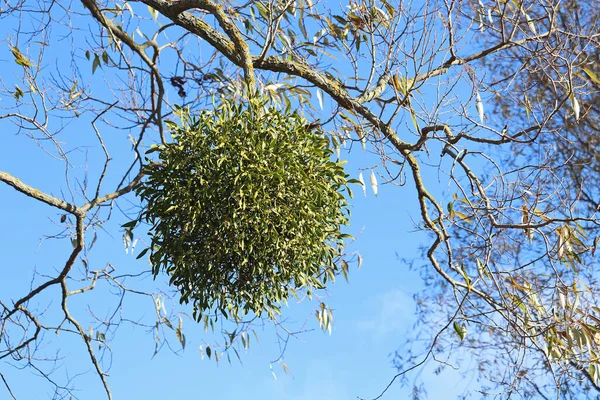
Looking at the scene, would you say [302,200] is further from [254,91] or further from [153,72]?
[153,72]

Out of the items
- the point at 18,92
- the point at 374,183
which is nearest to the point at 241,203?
the point at 374,183

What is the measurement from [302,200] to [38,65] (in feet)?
5.99

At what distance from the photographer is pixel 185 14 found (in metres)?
2.82

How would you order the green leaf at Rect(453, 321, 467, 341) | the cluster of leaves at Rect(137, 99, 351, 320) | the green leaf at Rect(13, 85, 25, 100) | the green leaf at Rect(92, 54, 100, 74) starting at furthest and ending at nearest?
the green leaf at Rect(92, 54, 100, 74)
the green leaf at Rect(13, 85, 25, 100)
the green leaf at Rect(453, 321, 467, 341)
the cluster of leaves at Rect(137, 99, 351, 320)

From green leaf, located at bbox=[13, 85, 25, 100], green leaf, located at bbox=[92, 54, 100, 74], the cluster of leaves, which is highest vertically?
green leaf, located at bbox=[92, 54, 100, 74]

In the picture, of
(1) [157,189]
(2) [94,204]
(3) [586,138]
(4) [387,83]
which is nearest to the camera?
(1) [157,189]

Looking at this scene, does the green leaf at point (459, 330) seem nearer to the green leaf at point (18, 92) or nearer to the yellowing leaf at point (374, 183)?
the yellowing leaf at point (374, 183)

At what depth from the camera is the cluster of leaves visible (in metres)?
2.23

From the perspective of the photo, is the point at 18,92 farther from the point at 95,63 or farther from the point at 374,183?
the point at 374,183

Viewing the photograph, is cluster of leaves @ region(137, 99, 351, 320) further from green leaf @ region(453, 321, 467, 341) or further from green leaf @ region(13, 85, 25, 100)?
green leaf @ region(13, 85, 25, 100)

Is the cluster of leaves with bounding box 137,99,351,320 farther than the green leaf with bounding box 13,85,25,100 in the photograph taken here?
No

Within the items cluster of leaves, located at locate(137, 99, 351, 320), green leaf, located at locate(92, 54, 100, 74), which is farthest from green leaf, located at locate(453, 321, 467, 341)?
green leaf, located at locate(92, 54, 100, 74)

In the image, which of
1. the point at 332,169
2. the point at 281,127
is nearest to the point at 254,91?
the point at 281,127

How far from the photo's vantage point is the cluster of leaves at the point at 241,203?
2234 millimetres
